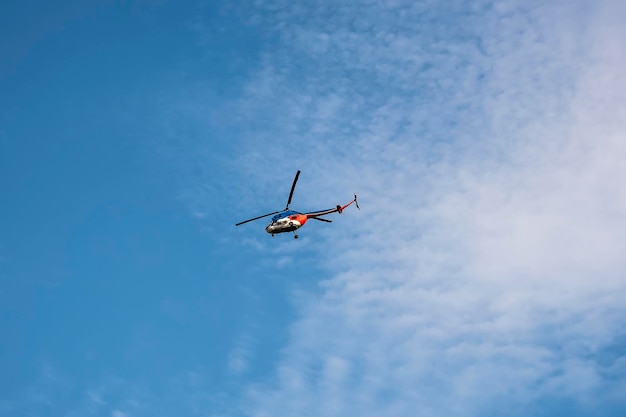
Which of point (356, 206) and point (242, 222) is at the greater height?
point (356, 206)

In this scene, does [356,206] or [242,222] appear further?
[356,206]

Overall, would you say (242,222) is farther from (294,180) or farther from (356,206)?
(356,206)

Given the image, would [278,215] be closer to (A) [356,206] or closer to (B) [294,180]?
(B) [294,180]

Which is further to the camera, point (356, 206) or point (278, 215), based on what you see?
point (356, 206)

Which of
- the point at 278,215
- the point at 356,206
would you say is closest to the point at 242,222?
the point at 278,215

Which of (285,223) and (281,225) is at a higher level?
(285,223)

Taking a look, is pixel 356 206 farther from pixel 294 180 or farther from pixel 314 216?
pixel 294 180

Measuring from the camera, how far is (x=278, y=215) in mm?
98125

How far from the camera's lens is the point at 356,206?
349 ft

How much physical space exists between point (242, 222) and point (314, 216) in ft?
36.3

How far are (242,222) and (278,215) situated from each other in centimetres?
540

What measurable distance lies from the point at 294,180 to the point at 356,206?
15663 millimetres

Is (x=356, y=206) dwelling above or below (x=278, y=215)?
above

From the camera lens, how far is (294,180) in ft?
310
